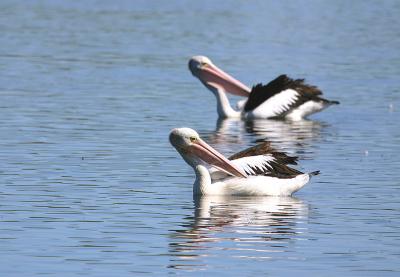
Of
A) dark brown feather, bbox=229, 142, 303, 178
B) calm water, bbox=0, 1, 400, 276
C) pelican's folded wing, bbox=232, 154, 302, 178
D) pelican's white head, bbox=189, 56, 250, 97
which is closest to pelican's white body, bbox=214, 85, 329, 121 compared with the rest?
calm water, bbox=0, 1, 400, 276

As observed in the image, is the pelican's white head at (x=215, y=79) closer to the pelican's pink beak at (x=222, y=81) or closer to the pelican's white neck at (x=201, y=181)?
the pelican's pink beak at (x=222, y=81)

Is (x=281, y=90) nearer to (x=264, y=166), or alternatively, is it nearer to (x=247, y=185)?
(x=264, y=166)

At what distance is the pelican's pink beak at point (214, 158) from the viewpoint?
38.3ft

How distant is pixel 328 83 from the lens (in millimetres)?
21812

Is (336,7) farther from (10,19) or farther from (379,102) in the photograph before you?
(379,102)

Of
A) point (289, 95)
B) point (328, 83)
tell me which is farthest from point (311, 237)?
point (328, 83)

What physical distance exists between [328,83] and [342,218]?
11232 mm

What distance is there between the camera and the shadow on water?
9.29 metres

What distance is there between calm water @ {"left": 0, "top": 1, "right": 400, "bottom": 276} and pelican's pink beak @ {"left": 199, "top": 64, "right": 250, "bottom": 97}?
0.40 meters

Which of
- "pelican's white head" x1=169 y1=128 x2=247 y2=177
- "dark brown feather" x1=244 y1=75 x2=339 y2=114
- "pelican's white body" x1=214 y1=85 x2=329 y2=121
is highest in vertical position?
"dark brown feather" x1=244 y1=75 x2=339 y2=114

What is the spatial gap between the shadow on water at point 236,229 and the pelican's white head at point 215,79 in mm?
7496

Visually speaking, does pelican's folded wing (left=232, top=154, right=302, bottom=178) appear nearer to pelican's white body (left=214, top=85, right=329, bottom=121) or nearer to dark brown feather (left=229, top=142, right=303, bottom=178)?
dark brown feather (left=229, top=142, right=303, bottom=178)

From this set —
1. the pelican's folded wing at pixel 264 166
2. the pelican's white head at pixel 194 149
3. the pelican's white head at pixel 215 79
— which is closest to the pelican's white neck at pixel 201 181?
the pelican's white head at pixel 194 149

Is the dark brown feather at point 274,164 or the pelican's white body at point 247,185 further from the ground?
the dark brown feather at point 274,164
